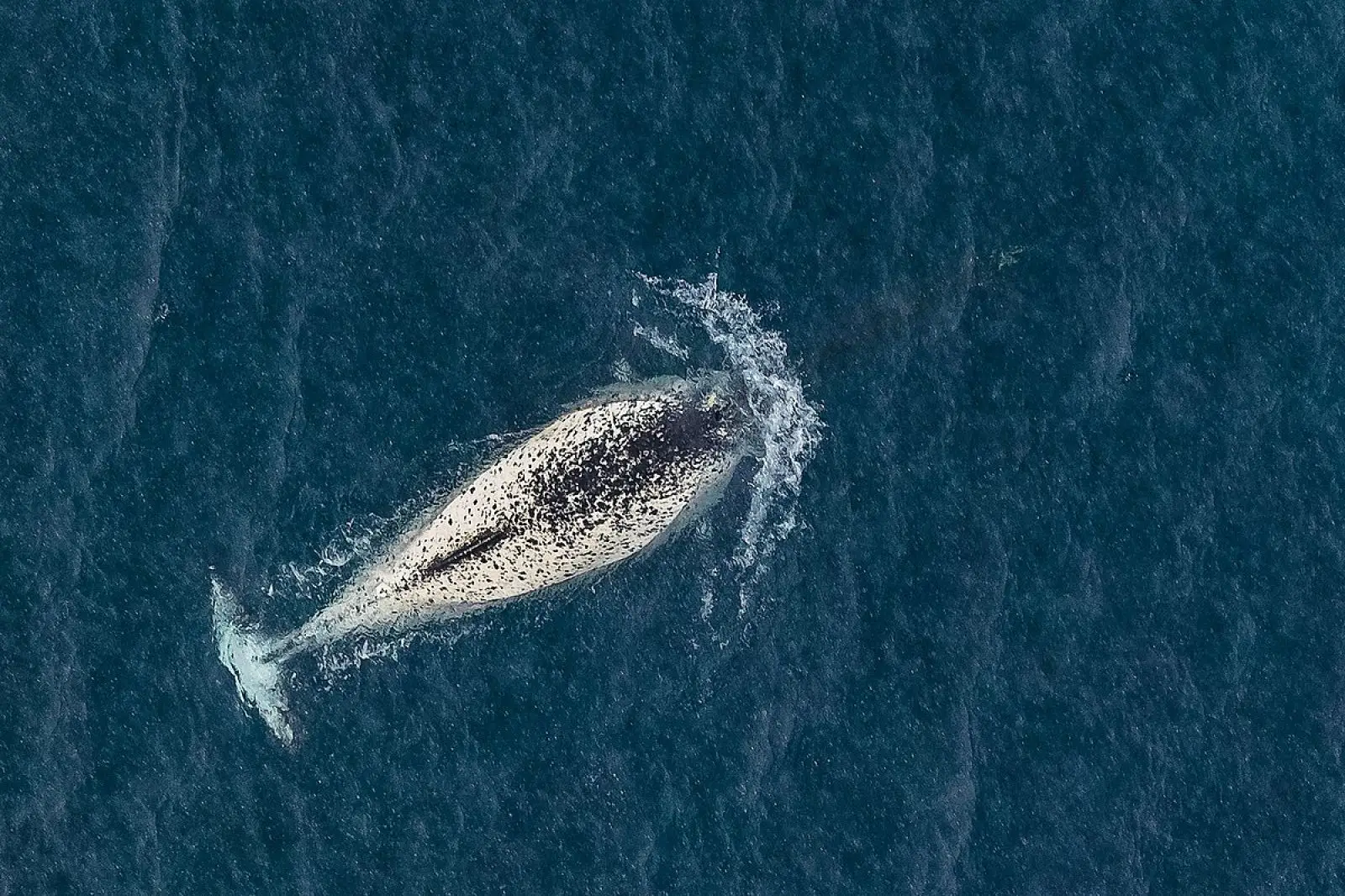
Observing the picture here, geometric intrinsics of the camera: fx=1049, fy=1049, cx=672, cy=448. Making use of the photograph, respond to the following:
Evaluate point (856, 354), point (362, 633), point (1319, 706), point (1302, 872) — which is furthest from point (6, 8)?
point (1302, 872)

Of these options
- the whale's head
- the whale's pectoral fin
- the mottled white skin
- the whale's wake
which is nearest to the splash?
the whale's wake

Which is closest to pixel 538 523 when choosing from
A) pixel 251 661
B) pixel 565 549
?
pixel 565 549

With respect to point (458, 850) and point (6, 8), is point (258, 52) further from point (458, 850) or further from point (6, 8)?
point (458, 850)

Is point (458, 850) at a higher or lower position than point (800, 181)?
lower

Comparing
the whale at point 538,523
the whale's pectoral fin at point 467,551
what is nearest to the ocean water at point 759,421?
the whale at point 538,523

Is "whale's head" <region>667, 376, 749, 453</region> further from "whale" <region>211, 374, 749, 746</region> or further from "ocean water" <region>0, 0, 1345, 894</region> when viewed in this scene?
"ocean water" <region>0, 0, 1345, 894</region>

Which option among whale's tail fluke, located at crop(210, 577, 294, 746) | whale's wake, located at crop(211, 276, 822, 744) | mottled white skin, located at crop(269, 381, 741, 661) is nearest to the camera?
mottled white skin, located at crop(269, 381, 741, 661)

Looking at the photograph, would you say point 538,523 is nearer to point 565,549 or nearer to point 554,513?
point 554,513
